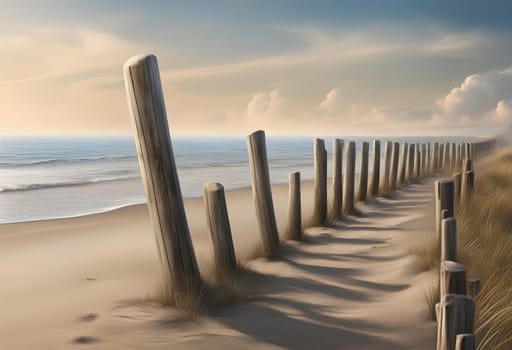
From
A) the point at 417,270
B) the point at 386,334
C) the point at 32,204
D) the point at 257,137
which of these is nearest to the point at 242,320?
the point at 386,334

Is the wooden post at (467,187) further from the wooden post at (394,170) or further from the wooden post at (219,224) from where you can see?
the wooden post at (394,170)

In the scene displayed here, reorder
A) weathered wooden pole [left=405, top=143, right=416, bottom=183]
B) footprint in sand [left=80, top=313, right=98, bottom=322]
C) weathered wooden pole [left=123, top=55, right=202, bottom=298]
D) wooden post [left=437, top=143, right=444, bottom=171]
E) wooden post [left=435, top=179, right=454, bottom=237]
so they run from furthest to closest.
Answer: wooden post [left=437, top=143, right=444, bottom=171] → weathered wooden pole [left=405, top=143, right=416, bottom=183] → wooden post [left=435, top=179, right=454, bottom=237] → footprint in sand [left=80, top=313, right=98, bottom=322] → weathered wooden pole [left=123, top=55, right=202, bottom=298]

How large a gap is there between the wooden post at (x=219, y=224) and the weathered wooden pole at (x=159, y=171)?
2.24 ft

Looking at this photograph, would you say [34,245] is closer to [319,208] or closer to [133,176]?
[319,208]

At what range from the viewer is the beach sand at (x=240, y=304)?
3352 millimetres

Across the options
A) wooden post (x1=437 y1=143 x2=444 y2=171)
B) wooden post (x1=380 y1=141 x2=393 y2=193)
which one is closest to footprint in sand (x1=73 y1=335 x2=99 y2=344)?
wooden post (x1=380 y1=141 x2=393 y2=193)

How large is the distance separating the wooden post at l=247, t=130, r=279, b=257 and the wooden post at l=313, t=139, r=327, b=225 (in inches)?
81.7

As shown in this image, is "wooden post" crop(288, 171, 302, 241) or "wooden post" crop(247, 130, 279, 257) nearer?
"wooden post" crop(247, 130, 279, 257)

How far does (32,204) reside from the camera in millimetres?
12992

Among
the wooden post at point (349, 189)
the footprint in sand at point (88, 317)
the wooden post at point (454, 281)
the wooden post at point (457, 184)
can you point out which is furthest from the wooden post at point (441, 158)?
the wooden post at point (454, 281)

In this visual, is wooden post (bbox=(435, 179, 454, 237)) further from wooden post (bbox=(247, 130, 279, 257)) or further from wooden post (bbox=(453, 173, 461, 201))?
wooden post (bbox=(453, 173, 461, 201))

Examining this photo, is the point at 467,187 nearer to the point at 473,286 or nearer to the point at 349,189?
the point at 349,189

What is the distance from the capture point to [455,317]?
6.20ft

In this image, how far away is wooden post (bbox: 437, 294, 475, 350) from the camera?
187 centimetres
